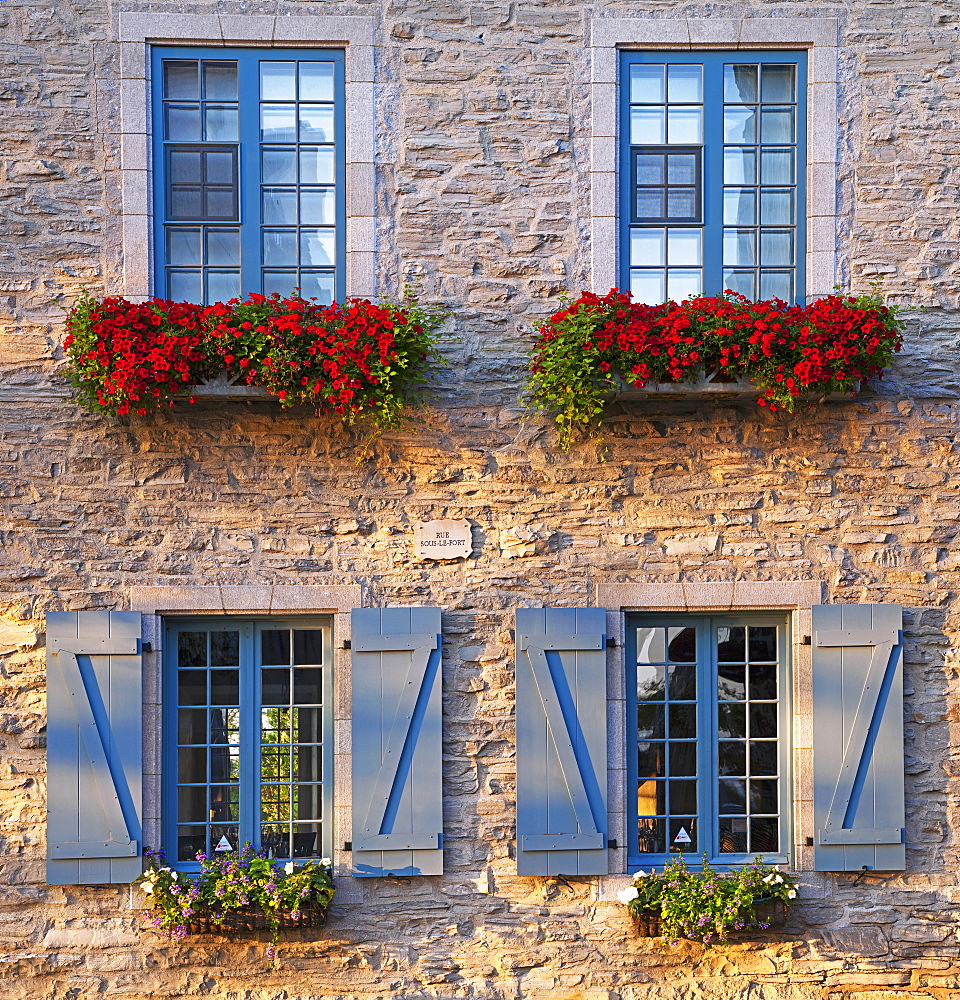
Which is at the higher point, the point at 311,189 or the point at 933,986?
the point at 311,189

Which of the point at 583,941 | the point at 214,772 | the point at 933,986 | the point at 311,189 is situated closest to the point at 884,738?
the point at 933,986

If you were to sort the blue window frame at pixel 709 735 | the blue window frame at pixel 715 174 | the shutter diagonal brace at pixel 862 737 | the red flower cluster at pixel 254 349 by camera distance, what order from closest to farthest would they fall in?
the red flower cluster at pixel 254 349
the shutter diagonal brace at pixel 862 737
the blue window frame at pixel 709 735
the blue window frame at pixel 715 174

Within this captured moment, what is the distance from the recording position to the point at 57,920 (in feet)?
16.7

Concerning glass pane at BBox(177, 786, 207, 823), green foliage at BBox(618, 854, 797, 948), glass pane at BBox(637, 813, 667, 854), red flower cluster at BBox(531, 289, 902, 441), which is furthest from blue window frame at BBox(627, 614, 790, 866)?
glass pane at BBox(177, 786, 207, 823)

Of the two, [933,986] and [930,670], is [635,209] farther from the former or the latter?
[933,986]

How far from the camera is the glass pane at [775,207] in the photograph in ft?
18.3

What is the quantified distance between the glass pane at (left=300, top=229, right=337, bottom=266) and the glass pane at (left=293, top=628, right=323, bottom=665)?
6.41ft

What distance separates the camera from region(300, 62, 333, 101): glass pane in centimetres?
545

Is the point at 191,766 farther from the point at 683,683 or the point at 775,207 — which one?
the point at 775,207

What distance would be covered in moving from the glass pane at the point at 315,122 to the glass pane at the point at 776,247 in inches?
93.9

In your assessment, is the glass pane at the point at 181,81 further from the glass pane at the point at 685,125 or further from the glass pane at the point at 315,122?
the glass pane at the point at 685,125

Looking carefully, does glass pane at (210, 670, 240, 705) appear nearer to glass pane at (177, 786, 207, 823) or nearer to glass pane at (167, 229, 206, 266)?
glass pane at (177, 786, 207, 823)

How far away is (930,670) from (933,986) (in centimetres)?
160

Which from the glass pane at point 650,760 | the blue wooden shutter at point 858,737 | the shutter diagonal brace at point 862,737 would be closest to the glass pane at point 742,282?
the blue wooden shutter at point 858,737
